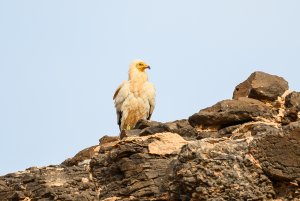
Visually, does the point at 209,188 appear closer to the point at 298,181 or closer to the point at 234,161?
the point at 234,161

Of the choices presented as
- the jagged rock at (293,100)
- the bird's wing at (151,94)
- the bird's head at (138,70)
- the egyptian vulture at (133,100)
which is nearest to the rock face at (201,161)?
the jagged rock at (293,100)

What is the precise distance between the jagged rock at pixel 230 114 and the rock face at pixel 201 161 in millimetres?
16

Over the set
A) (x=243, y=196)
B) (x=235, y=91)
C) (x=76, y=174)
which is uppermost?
(x=235, y=91)

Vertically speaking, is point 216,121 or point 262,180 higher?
point 216,121

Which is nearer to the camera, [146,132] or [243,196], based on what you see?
[243,196]

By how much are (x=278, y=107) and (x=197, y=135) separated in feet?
4.60

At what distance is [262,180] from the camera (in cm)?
1048

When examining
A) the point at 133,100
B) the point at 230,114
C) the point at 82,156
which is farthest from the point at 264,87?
the point at 133,100

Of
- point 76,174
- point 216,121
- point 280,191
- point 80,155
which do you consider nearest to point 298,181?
point 280,191

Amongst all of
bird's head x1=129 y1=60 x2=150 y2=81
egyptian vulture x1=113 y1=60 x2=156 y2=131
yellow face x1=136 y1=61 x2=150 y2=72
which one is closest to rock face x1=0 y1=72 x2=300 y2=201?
egyptian vulture x1=113 y1=60 x2=156 y2=131

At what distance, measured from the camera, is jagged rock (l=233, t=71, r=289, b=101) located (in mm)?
13414

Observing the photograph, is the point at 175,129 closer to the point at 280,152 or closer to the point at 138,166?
the point at 138,166

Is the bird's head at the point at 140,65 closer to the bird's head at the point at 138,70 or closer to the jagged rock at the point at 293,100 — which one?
the bird's head at the point at 138,70

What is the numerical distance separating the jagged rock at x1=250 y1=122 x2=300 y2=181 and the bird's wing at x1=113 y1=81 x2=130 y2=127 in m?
13.0
